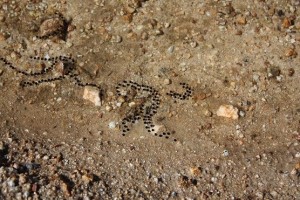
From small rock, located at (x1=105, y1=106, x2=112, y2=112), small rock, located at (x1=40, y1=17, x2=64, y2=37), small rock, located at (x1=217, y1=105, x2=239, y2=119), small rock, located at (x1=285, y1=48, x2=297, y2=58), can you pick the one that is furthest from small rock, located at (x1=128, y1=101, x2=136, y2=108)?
small rock, located at (x1=285, y1=48, x2=297, y2=58)

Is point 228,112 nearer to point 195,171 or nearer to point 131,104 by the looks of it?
point 195,171

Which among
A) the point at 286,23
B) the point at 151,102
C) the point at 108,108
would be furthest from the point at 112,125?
the point at 286,23

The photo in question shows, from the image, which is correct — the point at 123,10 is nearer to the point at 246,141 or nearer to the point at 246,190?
the point at 246,141

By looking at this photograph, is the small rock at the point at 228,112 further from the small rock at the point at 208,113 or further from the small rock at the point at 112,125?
the small rock at the point at 112,125

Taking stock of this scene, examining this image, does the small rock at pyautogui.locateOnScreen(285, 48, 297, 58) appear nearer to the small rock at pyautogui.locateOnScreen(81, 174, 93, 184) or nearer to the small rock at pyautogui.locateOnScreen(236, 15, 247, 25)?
the small rock at pyautogui.locateOnScreen(236, 15, 247, 25)

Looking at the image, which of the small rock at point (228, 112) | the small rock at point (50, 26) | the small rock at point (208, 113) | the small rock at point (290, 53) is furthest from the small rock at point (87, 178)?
the small rock at point (290, 53)

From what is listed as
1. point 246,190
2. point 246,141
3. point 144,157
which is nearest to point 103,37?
point 144,157

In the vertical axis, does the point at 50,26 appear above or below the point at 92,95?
above
